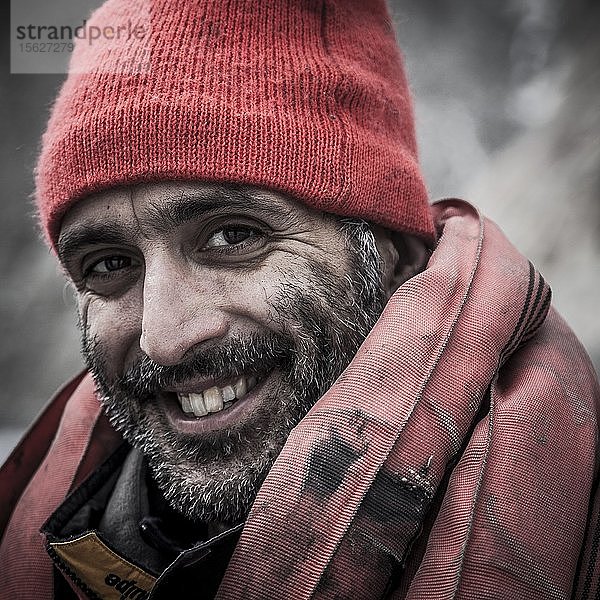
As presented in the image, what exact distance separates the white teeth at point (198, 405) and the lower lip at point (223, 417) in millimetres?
10

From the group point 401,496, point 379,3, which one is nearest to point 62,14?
point 379,3

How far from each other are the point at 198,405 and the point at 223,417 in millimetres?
68

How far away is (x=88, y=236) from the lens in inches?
60.4

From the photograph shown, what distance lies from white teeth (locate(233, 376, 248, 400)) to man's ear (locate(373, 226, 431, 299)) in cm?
40

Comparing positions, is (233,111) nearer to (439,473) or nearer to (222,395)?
(222,395)

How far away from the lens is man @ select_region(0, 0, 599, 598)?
3.76ft

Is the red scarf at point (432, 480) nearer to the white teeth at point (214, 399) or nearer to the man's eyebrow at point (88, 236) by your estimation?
the white teeth at point (214, 399)

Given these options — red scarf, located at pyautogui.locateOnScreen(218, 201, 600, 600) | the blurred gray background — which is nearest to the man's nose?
red scarf, located at pyautogui.locateOnScreen(218, 201, 600, 600)

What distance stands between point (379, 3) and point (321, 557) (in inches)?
52.7

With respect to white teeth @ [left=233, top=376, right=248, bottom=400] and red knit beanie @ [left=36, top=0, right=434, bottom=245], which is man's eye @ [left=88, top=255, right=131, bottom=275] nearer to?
red knit beanie @ [left=36, top=0, right=434, bottom=245]

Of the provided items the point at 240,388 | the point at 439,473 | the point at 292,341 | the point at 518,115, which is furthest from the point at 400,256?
the point at 518,115

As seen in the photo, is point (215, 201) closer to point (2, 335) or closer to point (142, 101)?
point (142, 101)

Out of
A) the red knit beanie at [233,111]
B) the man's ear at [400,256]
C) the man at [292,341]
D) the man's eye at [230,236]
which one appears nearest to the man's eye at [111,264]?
the man at [292,341]

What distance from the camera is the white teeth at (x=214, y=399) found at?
149 centimetres
